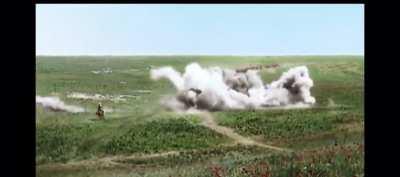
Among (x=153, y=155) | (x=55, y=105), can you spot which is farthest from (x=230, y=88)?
(x=55, y=105)

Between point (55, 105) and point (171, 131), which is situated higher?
point (55, 105)

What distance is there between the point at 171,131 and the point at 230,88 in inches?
21.6

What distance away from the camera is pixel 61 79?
211 inches

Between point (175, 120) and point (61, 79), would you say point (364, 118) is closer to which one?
point (175, 120)

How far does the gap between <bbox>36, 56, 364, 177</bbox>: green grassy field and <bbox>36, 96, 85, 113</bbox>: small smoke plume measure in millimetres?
37

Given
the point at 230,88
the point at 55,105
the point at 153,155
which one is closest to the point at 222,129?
the point at 230,88

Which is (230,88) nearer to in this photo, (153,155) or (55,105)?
(153,155)

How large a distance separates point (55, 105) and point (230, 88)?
1.31 metres

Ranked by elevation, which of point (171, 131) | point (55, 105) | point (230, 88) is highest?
point (230, 88)

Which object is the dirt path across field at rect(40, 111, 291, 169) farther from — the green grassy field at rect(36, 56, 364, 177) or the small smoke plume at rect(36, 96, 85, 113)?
the small smoke plume at rect(36, 96, 85, 113)

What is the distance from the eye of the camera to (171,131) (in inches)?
210

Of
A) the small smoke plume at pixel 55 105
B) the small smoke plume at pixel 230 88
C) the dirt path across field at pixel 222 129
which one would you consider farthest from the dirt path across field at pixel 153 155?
the small smoke plume at pixel 55 105

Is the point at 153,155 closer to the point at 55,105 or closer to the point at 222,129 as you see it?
the point at 222,129

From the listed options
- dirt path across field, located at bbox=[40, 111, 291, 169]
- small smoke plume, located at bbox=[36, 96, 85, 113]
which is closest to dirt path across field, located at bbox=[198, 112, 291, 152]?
dirt path across field, located at bbox=[40, 111, 291, 169]
